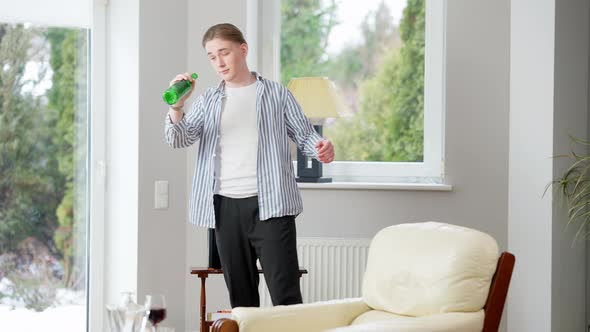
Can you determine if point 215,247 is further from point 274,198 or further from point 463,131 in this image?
point 463,131

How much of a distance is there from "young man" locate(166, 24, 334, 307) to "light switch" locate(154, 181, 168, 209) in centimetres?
70

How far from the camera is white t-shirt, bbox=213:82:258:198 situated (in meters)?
2.90

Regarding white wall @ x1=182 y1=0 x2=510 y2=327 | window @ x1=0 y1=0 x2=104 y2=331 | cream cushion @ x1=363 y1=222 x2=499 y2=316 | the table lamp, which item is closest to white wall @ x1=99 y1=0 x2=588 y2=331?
white wall @ x1=182 y1=0 x2=510 y2=327

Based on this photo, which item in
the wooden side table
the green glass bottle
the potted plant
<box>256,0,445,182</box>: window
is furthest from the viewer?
<box>256,0,445,182</box>: window

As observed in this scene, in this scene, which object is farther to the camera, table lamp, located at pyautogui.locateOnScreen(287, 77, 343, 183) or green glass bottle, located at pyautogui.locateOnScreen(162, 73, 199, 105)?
table lamp, located at pyautogui.locateOnScreen(287, 77, 343, 183)

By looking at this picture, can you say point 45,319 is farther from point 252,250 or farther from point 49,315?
point 252,250

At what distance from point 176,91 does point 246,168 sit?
14.9 inches

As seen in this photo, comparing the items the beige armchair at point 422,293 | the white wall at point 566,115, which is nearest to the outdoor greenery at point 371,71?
the white wall at point 566,115

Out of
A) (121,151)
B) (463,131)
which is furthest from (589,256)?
(121,151)

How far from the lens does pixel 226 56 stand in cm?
289

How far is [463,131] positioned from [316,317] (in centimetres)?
163

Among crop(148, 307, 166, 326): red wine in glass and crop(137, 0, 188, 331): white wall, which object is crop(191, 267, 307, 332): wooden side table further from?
crop(148, 307, 166, 326): red wine in glass

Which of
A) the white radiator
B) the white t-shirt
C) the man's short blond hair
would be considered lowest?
the white radiator

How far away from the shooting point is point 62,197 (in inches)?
138
